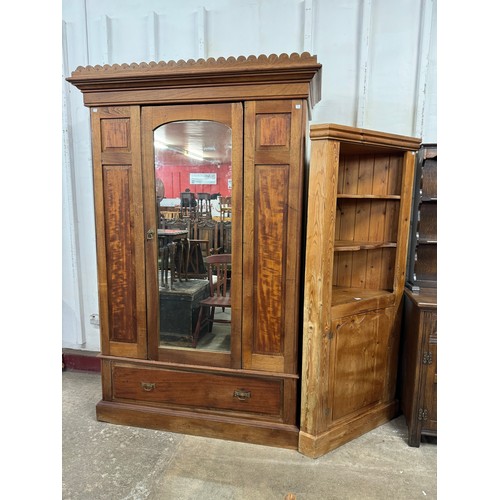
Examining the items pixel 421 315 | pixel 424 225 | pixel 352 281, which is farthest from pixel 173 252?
pixel 424 225

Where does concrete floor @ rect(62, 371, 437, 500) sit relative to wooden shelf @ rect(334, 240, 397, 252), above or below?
below

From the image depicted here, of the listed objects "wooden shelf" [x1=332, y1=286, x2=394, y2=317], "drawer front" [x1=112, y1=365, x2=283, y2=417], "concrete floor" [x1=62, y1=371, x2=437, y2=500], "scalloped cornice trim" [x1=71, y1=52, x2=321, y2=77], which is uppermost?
"scalloped cornice trim" [x1=71, y1=52, x2=321, y2=77]

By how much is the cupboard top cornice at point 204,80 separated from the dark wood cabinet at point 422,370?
1410 millimetres

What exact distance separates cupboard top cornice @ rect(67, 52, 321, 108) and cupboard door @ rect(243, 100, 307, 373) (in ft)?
0.28

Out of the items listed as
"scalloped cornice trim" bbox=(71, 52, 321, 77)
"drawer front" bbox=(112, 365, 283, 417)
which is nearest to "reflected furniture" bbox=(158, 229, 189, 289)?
"drawer front" bbox=(112, 365, 283, 417)

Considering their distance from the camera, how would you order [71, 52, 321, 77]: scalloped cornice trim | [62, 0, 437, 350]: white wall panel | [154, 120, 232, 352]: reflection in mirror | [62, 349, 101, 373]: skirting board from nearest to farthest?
[71, 52, 321, 77]: scalloped cornice trim, [154, 120, 232, 352]: reflection in mirror, [62, 0, 437, 350]: white wall panel, [62, 349, 101, 373]: skirting board

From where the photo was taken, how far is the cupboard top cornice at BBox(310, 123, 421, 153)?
179 centimetres

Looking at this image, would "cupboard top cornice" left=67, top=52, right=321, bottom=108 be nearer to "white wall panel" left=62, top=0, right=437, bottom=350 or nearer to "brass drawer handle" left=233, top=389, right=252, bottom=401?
"white wall panel" left=62, top=0, right=437, bottom=350

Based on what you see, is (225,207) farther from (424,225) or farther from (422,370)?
(422,370)

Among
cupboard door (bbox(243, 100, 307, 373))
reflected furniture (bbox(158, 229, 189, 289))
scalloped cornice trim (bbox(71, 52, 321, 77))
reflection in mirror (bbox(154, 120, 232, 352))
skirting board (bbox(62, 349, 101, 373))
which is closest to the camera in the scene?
scalloped cornice trim (bbox(71, 52, 321, 77))

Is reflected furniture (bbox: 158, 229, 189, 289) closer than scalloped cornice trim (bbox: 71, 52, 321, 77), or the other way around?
scalloped cornice trim (bbox: 71, 52, 321, 77)

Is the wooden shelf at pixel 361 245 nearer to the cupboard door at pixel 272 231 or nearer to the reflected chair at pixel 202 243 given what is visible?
the cupboard door at pixel 272 231

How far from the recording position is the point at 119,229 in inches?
83.0

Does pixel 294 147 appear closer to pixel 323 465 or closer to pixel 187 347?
pixel 187 347
